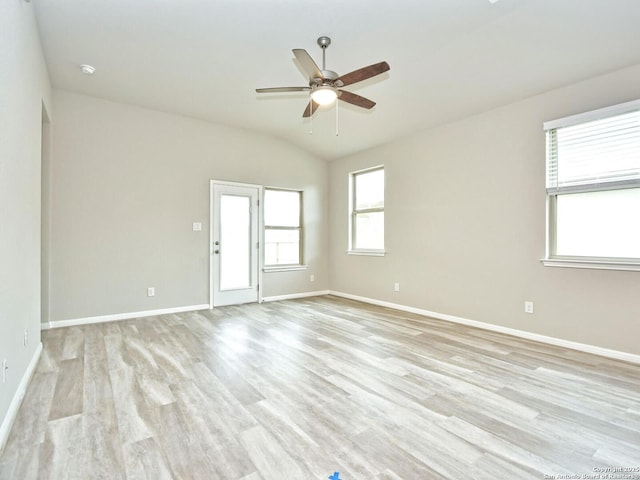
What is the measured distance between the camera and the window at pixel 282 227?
233 inches

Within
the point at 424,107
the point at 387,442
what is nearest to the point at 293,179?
the point at 424,107

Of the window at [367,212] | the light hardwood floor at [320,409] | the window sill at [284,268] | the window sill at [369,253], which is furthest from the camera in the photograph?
the window sill at [284,268]

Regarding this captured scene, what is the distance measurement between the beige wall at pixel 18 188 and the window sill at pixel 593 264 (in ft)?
15.1

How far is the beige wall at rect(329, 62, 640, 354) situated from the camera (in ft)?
10.5

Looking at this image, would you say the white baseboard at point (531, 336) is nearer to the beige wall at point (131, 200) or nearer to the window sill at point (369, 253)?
the window sill at point (369, 253)

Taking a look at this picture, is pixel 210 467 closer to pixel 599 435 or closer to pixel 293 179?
pixel 599 435

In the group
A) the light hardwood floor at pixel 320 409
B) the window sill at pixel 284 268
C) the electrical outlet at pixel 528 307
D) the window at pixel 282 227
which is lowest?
the light hardwood floor at pixel 320 409

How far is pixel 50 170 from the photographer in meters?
4.04

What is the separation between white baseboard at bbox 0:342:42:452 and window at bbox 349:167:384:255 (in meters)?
4.44

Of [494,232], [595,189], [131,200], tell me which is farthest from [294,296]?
[595,189]

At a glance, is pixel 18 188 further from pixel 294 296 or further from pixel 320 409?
pixel 294 296

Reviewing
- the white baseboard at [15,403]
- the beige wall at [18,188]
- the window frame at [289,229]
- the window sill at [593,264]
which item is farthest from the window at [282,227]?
the window sill at [593,264]

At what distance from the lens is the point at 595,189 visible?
3238 millimetres

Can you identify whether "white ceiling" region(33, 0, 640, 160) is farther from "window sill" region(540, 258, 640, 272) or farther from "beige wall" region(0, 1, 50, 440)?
Result: "window sill" region(540, 258, 640, 272)
